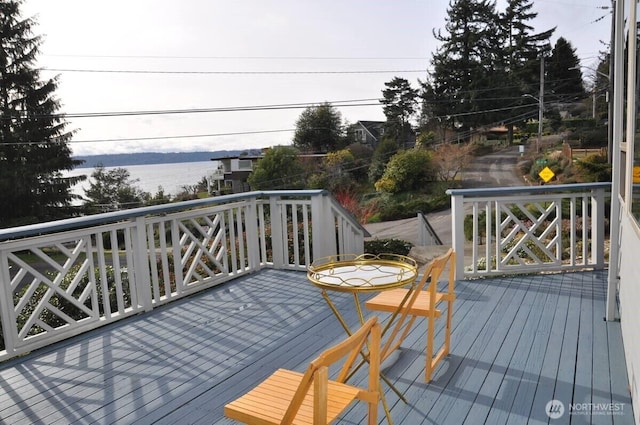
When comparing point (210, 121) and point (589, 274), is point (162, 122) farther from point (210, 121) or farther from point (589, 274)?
point (589, 274)

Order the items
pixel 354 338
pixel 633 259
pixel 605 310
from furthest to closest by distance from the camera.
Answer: pixel 605 310 < pixel 633 259 < pixel 354 338

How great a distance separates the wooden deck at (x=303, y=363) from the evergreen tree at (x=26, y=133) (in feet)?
78.4

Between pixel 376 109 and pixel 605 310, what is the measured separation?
2794 centimetres

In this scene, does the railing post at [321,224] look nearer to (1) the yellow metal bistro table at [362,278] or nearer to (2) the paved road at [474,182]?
(1) the yellow metal bistro table at [362,278]

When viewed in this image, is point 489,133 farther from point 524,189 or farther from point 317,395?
point 317,395

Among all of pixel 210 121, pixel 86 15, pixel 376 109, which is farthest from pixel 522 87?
pixel 86 15

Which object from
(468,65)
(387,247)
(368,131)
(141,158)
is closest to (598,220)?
(387,247)

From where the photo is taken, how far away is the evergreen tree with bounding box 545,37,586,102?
2675cm

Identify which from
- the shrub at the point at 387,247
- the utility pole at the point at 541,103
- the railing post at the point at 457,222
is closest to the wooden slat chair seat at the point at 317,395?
the railing post at the point at 457,222

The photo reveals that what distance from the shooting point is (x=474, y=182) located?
23609 mm

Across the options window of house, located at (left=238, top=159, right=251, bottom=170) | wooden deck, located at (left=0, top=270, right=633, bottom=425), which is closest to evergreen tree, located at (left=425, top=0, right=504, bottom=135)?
window of house, located at (left=238, top=159, right=251, bottom=170)

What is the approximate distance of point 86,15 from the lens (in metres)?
19.9

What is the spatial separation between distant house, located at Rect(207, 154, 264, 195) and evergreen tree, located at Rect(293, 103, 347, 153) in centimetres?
317

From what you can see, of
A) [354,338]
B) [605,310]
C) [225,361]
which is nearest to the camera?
[354,338]
